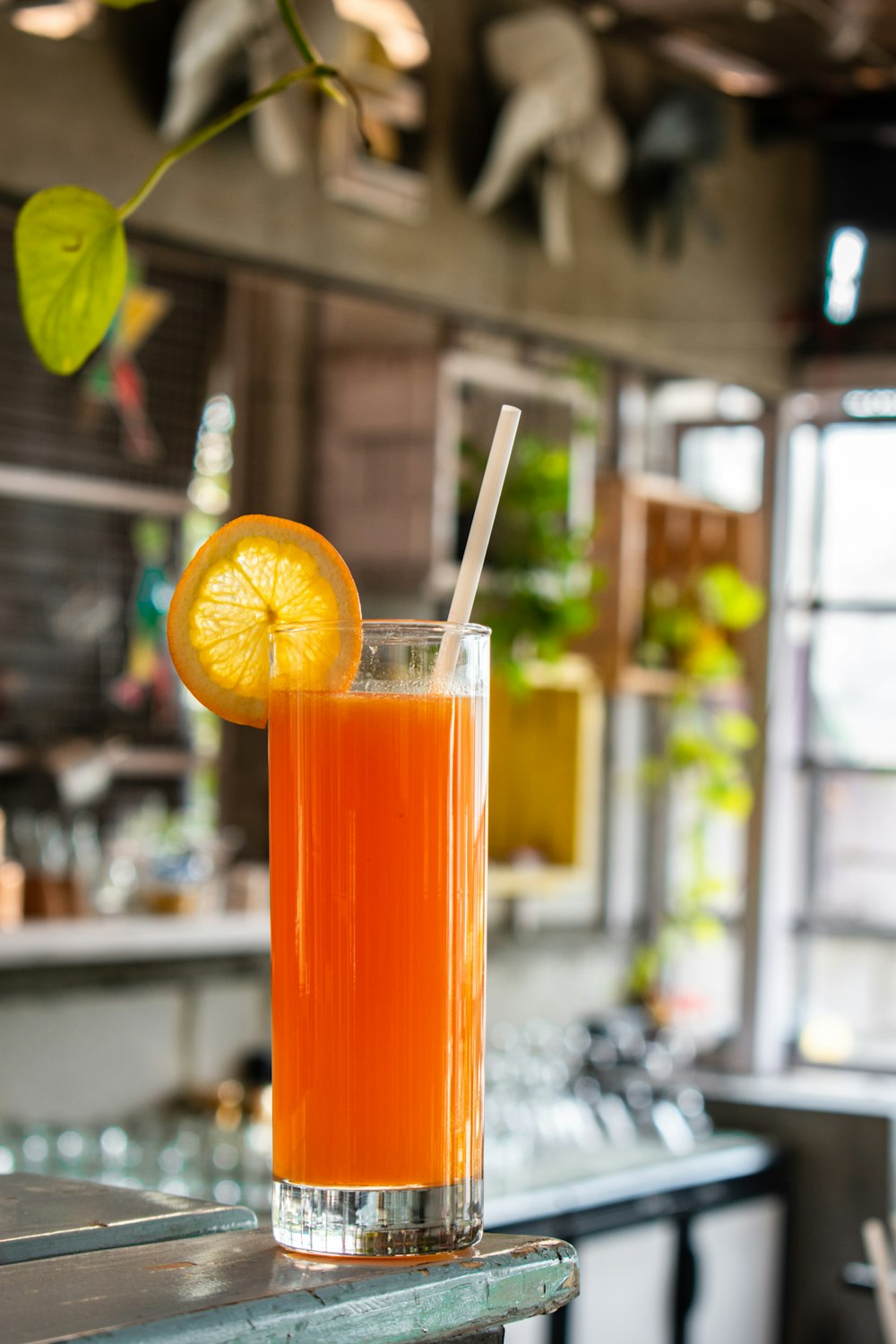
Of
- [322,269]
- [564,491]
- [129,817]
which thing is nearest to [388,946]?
[322,269]

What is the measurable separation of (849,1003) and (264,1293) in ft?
14.8

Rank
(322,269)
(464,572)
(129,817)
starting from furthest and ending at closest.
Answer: (129,817)
(322,269)
(464,572)

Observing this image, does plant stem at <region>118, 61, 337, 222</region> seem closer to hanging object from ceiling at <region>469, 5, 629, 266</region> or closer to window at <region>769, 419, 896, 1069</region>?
hanging object from ceiling at <region>469, 5, 629, 266</region>

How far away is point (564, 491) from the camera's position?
4359 millimetres

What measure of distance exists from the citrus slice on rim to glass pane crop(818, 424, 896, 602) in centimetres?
426

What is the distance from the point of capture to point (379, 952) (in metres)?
0.75

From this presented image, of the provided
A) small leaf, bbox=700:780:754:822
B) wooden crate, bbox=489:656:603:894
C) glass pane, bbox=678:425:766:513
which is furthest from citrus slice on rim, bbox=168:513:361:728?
glass pane, bbox=678:425:766:513

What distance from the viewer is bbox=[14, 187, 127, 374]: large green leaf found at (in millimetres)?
786

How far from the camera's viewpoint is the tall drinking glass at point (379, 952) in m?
A: 0.73

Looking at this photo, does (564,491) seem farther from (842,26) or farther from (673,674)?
(842,26)

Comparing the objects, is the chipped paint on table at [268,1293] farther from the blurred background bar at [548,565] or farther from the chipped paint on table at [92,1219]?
the blurred background bar at [548,565]

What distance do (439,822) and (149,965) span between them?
3114 millimetres

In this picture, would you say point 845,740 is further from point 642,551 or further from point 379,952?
point 379,952

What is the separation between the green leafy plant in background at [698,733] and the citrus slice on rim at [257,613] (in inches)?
155
